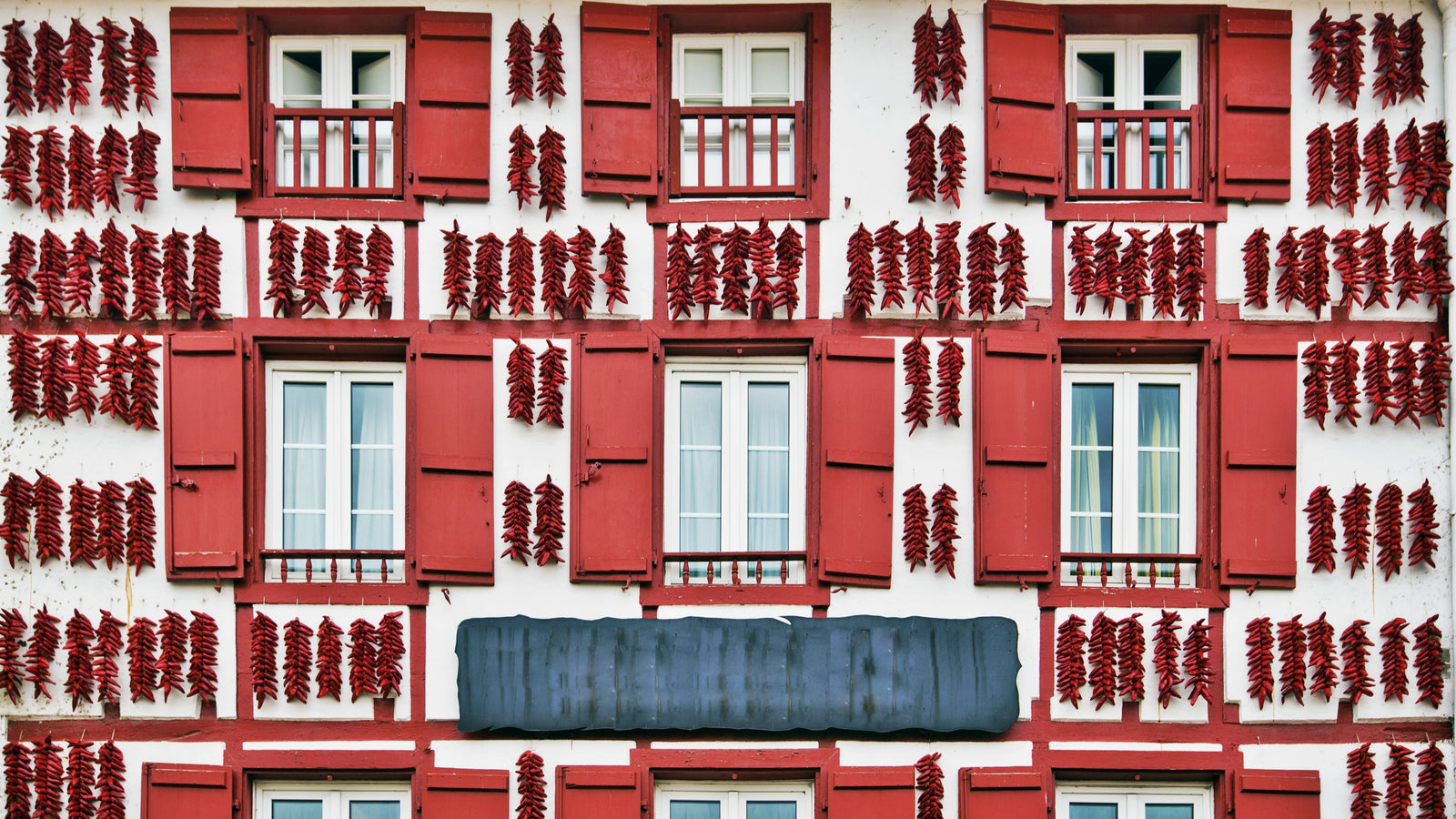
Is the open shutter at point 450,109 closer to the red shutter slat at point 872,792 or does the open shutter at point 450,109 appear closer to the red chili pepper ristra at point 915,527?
the red chili pepper ristra at point 915,527

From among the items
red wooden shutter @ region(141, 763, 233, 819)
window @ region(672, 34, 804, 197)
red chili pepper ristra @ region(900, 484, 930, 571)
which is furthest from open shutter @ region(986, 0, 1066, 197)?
red wooden shutter @ region(141, 763, 233, 819)

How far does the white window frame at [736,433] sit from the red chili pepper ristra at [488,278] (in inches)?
44.4

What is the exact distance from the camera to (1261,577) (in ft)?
22.9

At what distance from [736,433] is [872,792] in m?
2.30

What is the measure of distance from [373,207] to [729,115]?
7.49 ft

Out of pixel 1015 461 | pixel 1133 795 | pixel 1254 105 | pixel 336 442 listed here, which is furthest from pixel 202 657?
pixel 1254 105

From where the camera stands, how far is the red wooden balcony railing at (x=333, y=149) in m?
7.27

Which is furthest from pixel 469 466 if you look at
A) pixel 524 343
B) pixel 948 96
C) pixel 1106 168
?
pixel 1106 168

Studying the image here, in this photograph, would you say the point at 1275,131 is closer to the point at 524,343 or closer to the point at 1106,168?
the point at 1106,168

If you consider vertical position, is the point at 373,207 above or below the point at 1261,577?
above

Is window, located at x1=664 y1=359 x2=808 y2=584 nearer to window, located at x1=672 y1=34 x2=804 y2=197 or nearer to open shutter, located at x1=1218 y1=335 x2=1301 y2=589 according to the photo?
window, located at x1=672 y1=34 x2=804 y2=197

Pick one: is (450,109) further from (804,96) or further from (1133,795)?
(1133,795)

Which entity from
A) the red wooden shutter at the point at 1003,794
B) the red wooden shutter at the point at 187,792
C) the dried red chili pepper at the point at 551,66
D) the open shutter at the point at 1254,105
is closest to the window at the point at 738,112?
the dried red chili pepper at the point at 551,66

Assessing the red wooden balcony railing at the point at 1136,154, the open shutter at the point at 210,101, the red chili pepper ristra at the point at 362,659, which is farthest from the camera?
the red wooden balcony railing at the point at 1136,154
